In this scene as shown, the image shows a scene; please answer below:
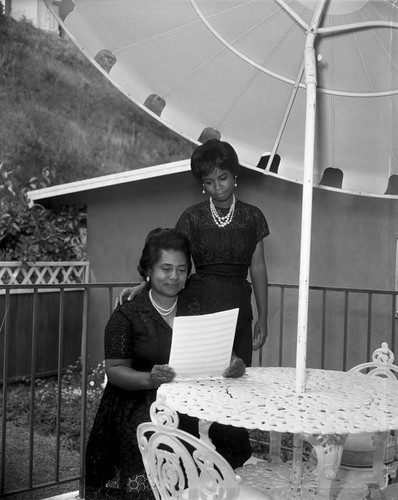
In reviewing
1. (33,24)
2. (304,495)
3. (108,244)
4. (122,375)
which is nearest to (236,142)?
(122,375)

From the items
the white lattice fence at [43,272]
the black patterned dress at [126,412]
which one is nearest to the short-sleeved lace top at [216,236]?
the black patterned dress at [126,412]

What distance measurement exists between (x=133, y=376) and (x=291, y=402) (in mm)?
464

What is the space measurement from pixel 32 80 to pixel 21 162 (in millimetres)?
1836

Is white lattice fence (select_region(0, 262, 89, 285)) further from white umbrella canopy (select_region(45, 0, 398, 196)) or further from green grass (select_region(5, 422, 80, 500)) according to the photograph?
white umbrella canopy (select_region(45, 0, 398, 196))

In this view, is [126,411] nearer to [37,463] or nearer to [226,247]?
[226,247]

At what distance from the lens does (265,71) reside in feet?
7.29

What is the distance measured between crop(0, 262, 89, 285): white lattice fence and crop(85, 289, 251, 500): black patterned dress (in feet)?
11.0

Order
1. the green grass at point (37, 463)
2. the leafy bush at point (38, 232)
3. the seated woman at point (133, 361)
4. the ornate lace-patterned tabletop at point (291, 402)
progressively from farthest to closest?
the leafy bush at point (38, 232) < the green grass at point (37, 463) < the seated woman at point (133, 361) < the ornate lace-patterned tabletop at point (291, 402)

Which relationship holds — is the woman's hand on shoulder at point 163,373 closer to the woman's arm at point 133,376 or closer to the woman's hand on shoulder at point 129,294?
the woman's arm at point 133,376

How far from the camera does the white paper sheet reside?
1560 mm

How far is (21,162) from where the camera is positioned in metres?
8.34

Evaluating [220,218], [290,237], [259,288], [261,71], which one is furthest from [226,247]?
[290,237]

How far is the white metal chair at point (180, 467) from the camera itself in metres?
1.27

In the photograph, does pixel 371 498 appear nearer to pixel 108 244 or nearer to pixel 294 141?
pixel 294 141
